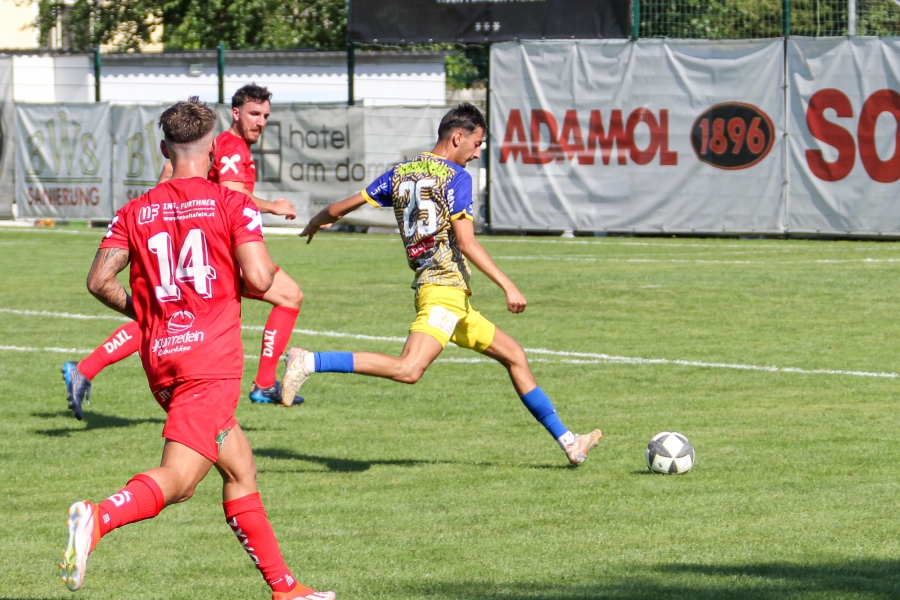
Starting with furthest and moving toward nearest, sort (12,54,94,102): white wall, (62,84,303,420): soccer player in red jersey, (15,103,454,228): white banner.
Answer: (12,54,94,102): white wall < (15,103,454,228): white banner < (62,84,303,420): soccer player in red jersey

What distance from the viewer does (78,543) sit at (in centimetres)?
443

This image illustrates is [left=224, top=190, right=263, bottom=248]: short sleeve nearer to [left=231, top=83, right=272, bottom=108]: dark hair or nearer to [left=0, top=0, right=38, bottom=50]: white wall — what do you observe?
[left=231, top=83, right=272, bottom=108]: dark hair

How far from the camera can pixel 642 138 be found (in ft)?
74.4

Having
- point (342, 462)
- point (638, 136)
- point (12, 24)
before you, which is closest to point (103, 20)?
point (12, 24)

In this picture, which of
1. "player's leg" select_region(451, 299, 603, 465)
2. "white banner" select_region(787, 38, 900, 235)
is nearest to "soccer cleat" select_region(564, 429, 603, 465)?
"player's leg" select_region(451, 299, 603, 465)

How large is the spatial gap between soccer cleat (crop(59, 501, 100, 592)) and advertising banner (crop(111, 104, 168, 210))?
22.4m

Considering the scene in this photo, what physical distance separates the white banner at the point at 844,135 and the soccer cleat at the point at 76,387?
15.0m

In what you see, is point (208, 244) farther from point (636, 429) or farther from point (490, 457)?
point (636, 429)

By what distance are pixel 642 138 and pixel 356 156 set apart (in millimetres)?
5713

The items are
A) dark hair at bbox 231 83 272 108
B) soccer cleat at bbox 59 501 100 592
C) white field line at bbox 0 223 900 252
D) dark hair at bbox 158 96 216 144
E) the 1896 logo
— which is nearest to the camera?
soccer cleat at bbox 59 501 100 592

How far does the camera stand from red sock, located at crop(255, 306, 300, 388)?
361 inches

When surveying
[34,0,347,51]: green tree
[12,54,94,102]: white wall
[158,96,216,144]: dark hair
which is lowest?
[158,96,216,144]: dark hair

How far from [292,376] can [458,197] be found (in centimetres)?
139

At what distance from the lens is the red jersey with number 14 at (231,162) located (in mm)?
9195
